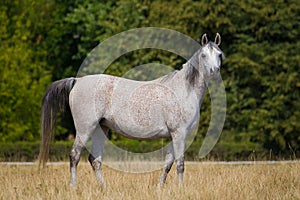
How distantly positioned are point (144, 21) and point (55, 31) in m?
4.80

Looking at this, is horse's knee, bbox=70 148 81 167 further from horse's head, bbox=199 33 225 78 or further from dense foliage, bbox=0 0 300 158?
dense foliage, bbox=0 0 300 158

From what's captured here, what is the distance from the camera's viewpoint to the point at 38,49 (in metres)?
25.5

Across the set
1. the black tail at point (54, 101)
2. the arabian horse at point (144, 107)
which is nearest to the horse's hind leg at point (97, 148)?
the arabian horse at point (144, 107)

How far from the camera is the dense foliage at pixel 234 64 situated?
2066 cm

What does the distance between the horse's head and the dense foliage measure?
1088cm

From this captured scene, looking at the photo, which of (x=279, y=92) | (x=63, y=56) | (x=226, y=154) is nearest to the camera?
(x=226, y=154)

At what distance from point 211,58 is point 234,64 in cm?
1295

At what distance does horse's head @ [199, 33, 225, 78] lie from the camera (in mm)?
8430

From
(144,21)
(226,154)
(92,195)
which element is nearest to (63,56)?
(144,21)

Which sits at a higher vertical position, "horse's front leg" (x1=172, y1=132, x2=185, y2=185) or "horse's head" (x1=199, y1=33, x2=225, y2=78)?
"horse's head" (x1=199, y1=33, x2=225, y2=78)

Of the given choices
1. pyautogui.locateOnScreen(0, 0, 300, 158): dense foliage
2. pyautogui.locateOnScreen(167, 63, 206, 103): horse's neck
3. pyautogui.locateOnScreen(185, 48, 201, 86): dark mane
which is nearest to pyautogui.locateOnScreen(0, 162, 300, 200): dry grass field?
pyautogui.locateOnScreen(167, 63, 206, 103): horse's neck

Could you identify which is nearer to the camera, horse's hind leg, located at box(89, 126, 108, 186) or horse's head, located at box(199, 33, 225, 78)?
horse's head, located at box(199, 33, 225, 78)

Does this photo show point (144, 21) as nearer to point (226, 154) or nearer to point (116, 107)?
point (226, 154)

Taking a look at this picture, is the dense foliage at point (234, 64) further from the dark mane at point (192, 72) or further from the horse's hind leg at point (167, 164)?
the dark mane at point (192, 72)
